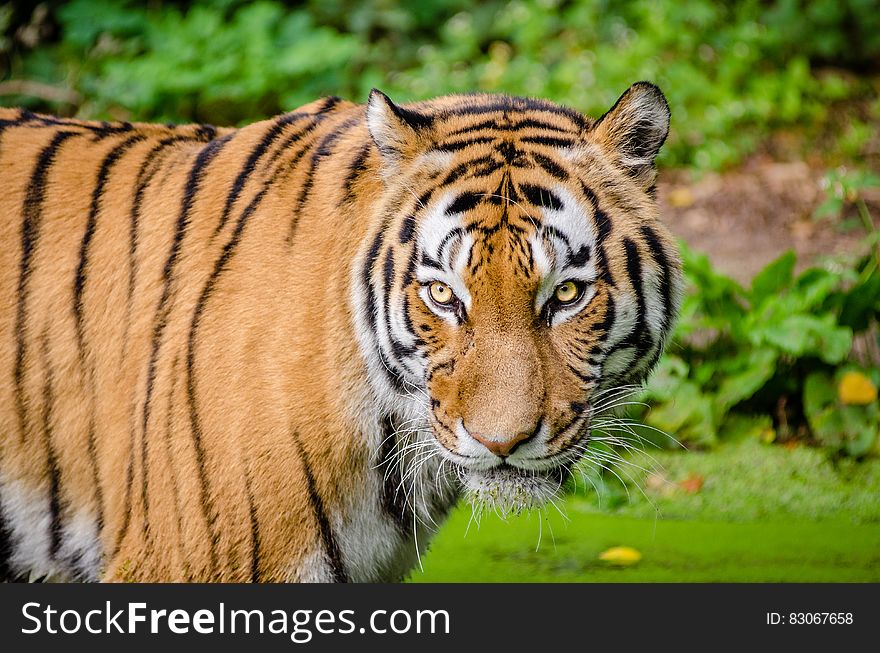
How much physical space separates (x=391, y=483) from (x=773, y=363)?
1.91 m

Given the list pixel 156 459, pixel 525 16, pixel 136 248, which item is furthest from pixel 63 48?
Result: pixel 156 459

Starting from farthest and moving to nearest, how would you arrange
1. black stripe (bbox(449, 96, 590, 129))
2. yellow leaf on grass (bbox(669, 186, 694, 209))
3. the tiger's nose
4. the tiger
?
yellow leaf on grass (bbox(669, 186, 694, 209)) → black stripe (bbox(449, 96, 590, 129)) → the tiger → the tiger's nose

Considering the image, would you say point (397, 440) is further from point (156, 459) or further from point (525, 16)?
point (525, 16)

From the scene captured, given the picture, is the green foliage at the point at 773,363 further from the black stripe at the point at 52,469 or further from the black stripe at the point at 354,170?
the black stripe at the point at 52,469

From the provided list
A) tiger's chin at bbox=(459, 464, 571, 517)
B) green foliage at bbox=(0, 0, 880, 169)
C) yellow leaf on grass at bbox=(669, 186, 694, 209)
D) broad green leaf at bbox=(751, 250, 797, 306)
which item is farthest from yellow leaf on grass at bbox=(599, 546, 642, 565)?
green foliage at bbox=(0, 0, 880, 169)

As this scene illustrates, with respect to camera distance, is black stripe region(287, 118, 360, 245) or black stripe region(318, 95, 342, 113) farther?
black stripe region(318, 95, 342, 113)

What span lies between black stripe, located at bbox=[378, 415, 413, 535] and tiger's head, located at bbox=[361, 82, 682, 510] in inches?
2.4

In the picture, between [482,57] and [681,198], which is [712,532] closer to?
[681,198]

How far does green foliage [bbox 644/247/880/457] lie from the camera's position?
364cm

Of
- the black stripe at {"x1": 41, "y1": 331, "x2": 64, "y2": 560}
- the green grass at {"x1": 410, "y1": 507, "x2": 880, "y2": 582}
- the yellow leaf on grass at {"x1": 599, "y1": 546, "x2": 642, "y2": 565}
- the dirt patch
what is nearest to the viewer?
the black stripe at {"x1": 41, "y1": 331, "x2": 64, "y2": 560}

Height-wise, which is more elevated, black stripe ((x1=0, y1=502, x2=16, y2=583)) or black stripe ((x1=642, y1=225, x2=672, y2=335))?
black stripe ((x1=642, y1=225, x2=672, y2=335))

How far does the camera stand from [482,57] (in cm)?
685

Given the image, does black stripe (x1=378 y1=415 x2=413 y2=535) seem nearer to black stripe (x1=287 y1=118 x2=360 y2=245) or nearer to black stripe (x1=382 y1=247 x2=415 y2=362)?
black stripe (x1=382 y1=247 x2=415 y2=362)

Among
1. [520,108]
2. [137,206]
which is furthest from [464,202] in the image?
[137,206]
